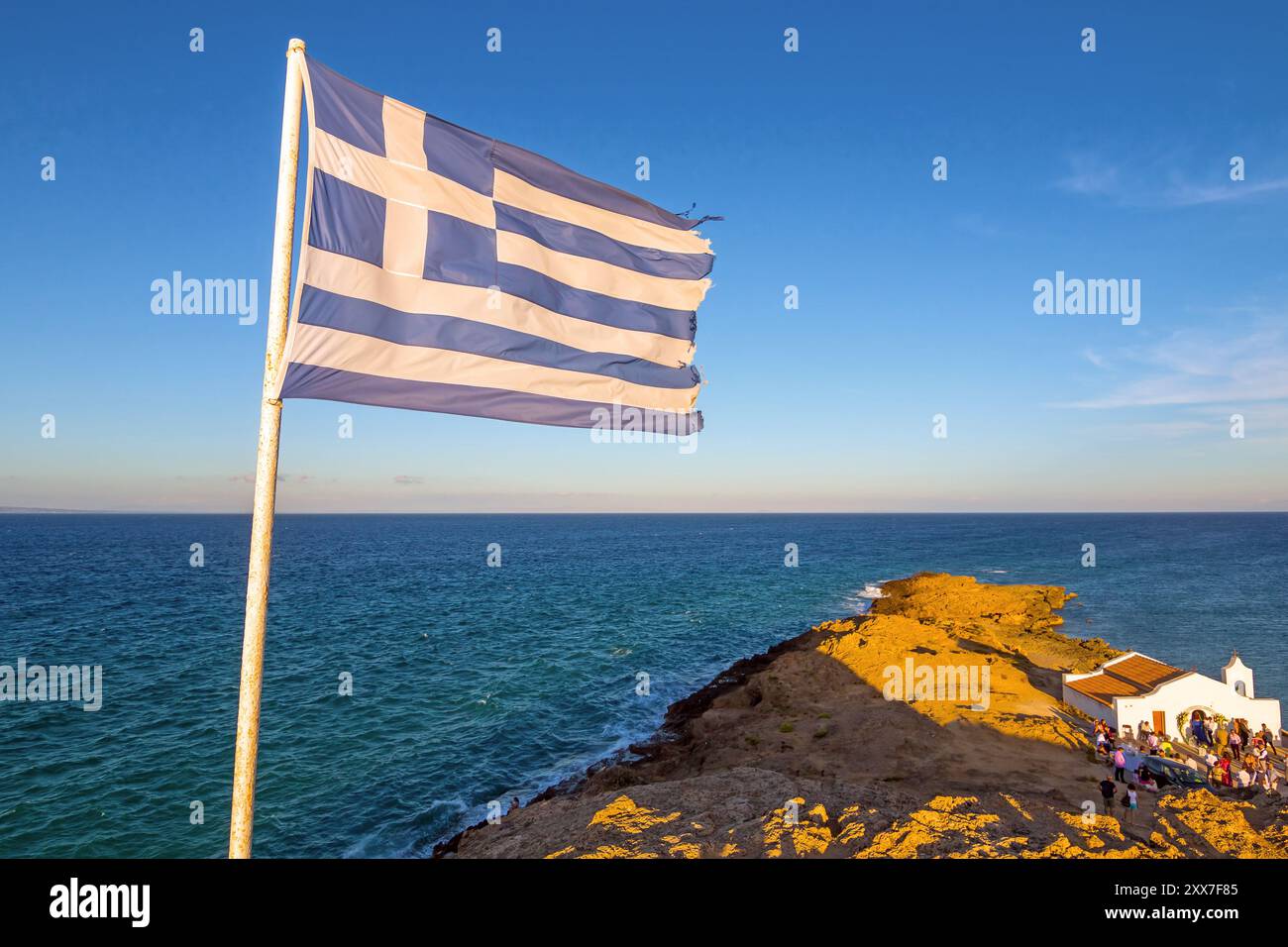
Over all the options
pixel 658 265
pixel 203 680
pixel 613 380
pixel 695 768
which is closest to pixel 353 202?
pixel 613 380

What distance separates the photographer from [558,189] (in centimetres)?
719

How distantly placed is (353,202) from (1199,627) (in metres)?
68.1

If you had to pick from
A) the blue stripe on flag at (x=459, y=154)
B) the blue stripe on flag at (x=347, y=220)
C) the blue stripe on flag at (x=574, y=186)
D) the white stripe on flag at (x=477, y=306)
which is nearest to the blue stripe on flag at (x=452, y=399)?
the white stripe on flag at (x=477, y=306)

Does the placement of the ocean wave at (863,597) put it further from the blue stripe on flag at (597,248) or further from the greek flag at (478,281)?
the greek flag at (478,281)

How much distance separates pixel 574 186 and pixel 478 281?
1923mm

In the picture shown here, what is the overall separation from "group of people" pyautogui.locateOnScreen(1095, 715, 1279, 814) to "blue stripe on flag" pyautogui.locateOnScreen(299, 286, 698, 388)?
1807cm

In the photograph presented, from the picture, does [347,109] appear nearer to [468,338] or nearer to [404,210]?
[404,210]

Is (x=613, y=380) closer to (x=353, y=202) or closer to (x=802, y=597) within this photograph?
(x=353, y=202)

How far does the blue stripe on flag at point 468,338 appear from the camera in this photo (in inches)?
206

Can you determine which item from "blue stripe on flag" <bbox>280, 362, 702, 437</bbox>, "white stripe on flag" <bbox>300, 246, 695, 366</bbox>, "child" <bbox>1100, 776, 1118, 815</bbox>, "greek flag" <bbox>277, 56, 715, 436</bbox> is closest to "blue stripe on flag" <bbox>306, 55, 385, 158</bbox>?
"greek flag" <bbox>277, 56, 715, 436</bbox>

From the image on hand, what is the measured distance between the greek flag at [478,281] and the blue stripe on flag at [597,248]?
16mm

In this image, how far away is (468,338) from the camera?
240 inches

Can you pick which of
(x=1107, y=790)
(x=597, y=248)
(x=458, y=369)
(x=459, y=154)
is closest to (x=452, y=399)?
(x=458, y=369)
